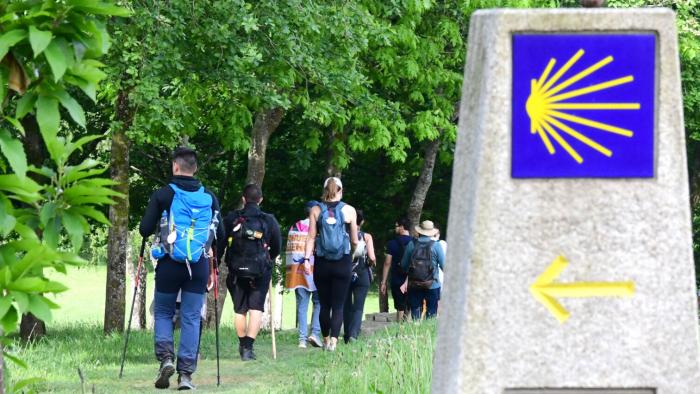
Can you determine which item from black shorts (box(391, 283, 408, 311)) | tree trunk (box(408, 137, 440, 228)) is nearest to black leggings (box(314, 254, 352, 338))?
black shorts (box(391, 283, 408, 311))

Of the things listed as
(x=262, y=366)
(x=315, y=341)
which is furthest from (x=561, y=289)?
(x=315, y=341)

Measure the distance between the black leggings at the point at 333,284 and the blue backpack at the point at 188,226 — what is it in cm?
350

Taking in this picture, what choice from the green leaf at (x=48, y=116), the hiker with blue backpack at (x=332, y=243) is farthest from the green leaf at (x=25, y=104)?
the hiker with blue backpack at (x=332, y=243)

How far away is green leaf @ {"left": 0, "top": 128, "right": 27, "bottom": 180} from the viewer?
4.50m

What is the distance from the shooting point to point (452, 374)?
4.96 meters

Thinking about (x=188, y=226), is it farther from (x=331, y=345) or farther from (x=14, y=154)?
(x=14, y=154)

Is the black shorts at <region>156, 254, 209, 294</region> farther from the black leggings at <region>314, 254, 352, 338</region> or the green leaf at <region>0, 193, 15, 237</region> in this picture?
the green leaf at <region>0, 193, 15, 237</region>

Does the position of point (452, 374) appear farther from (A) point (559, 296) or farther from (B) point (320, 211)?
(B) point (320, 211)

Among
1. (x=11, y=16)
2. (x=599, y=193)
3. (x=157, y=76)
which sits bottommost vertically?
(x=599, y=193)

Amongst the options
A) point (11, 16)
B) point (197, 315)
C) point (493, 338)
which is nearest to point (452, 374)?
point (493, 338)

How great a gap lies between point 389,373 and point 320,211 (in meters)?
4.70

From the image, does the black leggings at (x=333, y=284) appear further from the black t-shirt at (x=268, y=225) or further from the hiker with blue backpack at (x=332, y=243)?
the black t-shirt at (x=268, y=225)

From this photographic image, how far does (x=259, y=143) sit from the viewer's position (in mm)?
22906

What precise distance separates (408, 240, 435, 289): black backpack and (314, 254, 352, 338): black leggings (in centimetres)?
439
